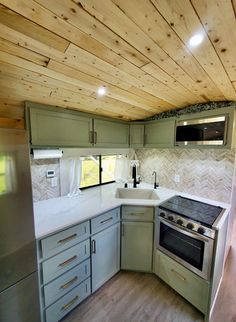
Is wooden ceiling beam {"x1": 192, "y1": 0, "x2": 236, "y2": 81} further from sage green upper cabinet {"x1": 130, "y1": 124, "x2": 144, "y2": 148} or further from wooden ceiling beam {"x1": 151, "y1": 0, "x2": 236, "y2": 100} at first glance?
sage green upper cabinet {"x1": 130, "y1": 124, "x2": 144, "y2": 148}

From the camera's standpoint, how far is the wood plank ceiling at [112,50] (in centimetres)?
70

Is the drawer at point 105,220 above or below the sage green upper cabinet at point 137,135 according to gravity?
below

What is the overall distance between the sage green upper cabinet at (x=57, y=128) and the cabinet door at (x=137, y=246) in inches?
47.7

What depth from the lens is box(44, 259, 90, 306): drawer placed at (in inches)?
53.6

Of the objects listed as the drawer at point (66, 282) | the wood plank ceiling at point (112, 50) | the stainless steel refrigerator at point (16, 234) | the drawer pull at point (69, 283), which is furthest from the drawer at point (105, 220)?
the wood plank ceiling at point (112, 50)

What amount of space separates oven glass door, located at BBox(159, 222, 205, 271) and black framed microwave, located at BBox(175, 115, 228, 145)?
3.50 ft

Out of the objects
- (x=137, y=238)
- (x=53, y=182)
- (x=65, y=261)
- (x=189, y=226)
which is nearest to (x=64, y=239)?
(x=65, y=261)

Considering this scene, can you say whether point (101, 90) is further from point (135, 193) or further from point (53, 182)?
point (135, 193)

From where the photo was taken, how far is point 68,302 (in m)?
1.51

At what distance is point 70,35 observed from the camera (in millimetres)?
847

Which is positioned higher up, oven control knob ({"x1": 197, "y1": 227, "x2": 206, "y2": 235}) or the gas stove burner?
the gas stove burner

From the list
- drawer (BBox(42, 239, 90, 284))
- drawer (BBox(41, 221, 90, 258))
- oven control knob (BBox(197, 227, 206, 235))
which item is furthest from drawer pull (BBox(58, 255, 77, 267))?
oven control knob (BBox(197, 227, 206, 235))

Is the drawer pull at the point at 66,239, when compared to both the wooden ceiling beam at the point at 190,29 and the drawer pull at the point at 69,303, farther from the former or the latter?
the wooden ceiling beam at the point at 190,29

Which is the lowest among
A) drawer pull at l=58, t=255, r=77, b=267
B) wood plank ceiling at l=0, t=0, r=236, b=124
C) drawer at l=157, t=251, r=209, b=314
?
drawer at l=157, t=251, r=209, b=314
